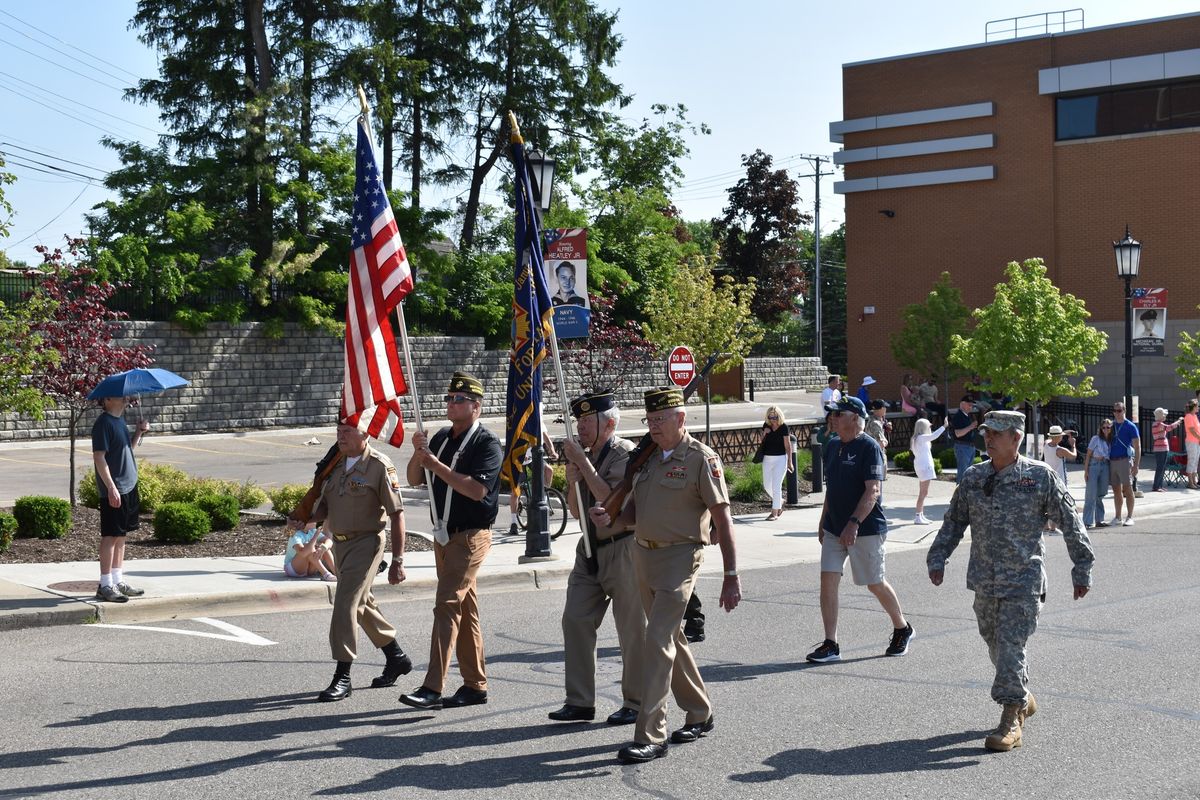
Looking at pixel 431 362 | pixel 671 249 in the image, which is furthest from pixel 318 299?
pixel 671 249

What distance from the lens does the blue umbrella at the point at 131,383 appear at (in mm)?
10977

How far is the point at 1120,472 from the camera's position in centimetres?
1956

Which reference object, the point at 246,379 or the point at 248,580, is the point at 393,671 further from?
the point at 246,379

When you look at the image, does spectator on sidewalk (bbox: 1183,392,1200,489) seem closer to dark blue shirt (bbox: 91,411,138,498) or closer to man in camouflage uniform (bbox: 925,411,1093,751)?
man in camouflage uniform (bbox: 925,411,1093,751)

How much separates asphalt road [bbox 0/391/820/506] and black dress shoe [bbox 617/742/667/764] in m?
15.2

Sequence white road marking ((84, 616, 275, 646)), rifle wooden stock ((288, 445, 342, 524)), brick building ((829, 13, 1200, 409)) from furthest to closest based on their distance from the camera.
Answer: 1. brick building ((829, 13, 1200, 409))
2. white road marking ((84, 616, 275, 646))
3. rifle wooden stock ((288, 445, 342, 524))

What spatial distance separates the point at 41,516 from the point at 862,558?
1013 centimetres

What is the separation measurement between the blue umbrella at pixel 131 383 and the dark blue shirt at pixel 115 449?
21cm

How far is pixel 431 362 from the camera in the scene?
1566 inches

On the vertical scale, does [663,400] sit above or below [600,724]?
above

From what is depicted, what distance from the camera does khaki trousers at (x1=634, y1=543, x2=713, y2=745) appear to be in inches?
A: 258

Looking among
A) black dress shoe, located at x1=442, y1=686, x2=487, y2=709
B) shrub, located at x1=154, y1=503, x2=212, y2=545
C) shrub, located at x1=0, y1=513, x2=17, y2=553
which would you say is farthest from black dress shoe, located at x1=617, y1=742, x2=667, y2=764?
shrub, located at x1=0, y1=513, x2=17, y2=553

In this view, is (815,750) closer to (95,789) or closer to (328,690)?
(328,690)

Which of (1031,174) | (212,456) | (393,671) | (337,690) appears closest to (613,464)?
(393,671)
